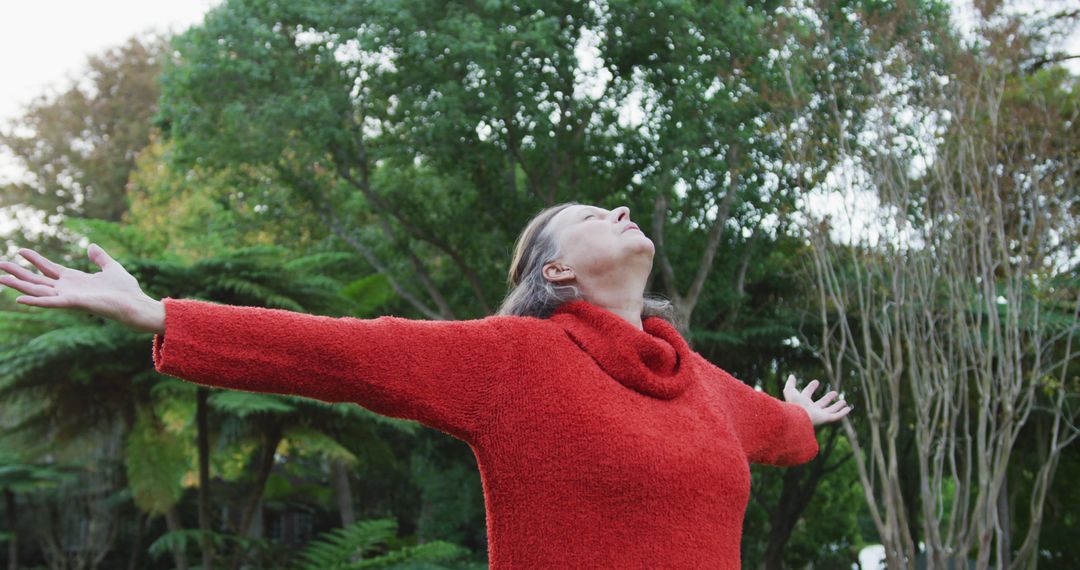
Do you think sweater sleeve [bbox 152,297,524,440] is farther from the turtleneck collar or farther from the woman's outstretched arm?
the turtleneck collar

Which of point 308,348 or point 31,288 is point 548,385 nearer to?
point 308,348

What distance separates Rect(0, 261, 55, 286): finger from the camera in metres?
1.71

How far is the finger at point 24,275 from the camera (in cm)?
171

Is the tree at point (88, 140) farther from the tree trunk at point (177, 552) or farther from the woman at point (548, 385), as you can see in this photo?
the woman at point (548, 385)

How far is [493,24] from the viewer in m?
10.9

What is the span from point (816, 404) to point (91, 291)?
1955 millimetres

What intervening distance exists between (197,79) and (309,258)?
409 cm

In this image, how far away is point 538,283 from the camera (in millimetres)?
2375

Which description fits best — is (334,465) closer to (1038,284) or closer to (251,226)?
(251,226)

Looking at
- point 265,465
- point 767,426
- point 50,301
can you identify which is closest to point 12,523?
point 265,465

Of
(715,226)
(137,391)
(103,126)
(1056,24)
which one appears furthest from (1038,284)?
(103,126)

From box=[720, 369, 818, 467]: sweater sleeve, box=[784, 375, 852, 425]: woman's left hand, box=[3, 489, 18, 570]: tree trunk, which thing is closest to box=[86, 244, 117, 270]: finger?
box=[720, 369, 818, 467]: sweater sleeve

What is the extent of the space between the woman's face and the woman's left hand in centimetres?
86

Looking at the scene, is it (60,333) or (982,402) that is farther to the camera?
(982,402)
